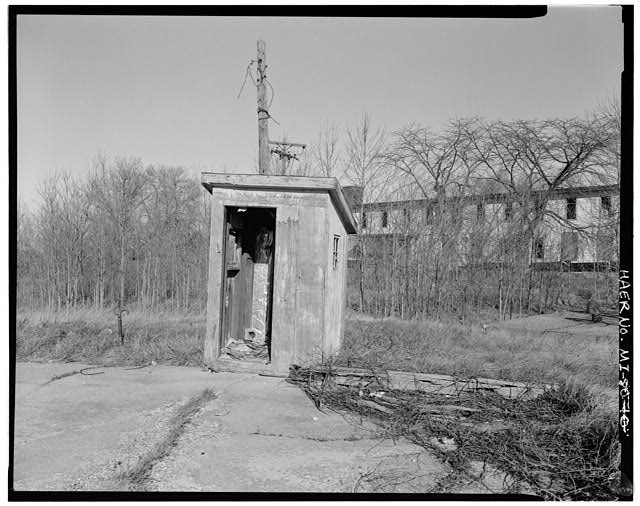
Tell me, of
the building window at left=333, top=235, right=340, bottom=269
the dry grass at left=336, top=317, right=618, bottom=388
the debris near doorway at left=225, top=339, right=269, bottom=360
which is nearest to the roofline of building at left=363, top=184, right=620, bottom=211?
the dry grass at left=336, top=317, right=618, bottom=388

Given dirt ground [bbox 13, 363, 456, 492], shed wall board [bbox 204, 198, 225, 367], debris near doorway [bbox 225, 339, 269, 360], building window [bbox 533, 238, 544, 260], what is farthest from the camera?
building window [bbox 533, 238, 544, 260]

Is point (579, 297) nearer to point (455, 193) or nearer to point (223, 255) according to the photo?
point (455, 193)

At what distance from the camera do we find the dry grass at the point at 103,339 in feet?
27.0

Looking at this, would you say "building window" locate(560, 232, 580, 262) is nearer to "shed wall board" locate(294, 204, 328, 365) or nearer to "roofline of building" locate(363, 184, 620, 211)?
"roofline of building" locate(363, 184, 620, 211)

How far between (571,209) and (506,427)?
663 inches

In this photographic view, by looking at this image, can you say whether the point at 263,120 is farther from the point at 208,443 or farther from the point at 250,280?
the point at 208,443

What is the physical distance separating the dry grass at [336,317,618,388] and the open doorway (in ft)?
5.08

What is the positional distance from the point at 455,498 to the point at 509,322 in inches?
461

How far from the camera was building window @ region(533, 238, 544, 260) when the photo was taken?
1714 centimetres

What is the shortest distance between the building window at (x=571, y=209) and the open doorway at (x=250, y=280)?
47.3 feet

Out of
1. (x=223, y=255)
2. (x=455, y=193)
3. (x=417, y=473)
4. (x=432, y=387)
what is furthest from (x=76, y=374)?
(x=455, y=193)

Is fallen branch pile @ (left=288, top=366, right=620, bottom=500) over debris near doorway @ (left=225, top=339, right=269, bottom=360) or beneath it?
beneath

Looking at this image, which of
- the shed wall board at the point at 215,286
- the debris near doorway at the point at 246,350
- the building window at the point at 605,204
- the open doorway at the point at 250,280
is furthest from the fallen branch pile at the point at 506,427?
the building window at the point at 605,204

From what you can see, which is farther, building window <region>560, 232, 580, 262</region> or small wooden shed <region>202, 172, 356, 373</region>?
building window <region>560, 232, 580, 262</region>
